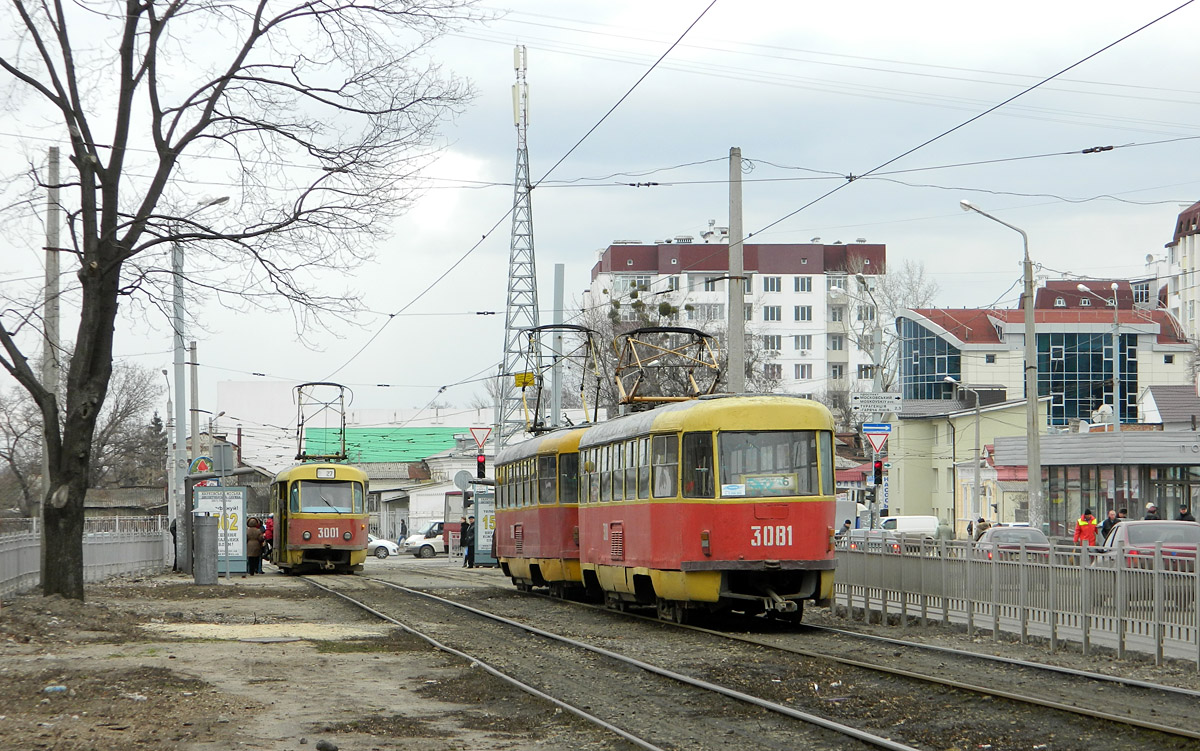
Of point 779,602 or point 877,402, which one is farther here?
point 877,402

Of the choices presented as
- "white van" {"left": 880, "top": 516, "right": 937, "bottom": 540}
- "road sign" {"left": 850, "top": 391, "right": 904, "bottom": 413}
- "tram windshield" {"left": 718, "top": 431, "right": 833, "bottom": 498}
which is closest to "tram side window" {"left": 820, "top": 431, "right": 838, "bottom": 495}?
"tram windshield" {"left": 718, "top": 431, "right": 833, "bottom": 498}

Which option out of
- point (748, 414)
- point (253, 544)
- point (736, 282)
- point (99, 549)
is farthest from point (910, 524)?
point (748, 414)

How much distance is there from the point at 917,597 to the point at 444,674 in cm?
809

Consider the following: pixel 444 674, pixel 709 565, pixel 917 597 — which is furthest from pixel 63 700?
pixel 917 597

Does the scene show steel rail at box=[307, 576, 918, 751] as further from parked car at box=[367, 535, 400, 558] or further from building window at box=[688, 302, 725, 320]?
building window at box=[688, 302, 725, 320]

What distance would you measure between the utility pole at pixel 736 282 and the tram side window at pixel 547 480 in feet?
10.9

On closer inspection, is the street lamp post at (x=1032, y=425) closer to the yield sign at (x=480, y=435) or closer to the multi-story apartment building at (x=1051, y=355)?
the yield sign at (x=480, y=435)

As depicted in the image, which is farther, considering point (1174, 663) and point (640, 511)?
point (640, 511)

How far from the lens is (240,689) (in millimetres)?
12094

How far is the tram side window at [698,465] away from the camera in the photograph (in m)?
17.8

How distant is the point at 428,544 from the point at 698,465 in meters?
43.4

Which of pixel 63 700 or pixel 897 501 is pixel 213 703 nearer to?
pixel 63 700

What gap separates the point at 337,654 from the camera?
49.4 ft

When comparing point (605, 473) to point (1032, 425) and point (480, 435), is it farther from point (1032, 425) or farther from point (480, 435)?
point (480, 435)
